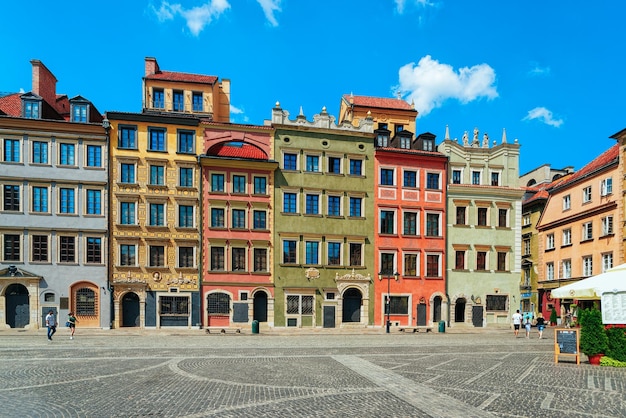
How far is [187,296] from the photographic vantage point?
35656mm

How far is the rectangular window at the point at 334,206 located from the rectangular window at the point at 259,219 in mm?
5354

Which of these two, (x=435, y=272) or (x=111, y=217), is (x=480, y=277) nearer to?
(x=435, y=272)

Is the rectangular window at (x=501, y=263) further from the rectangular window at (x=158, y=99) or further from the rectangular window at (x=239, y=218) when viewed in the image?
the rectangular window at (x=158, y=99)

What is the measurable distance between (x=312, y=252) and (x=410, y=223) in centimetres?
883

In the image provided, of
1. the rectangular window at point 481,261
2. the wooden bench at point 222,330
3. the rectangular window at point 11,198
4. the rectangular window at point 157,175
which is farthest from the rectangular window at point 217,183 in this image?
the rectangular window at point 481,261

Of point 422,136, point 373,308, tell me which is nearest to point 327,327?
point 373,308

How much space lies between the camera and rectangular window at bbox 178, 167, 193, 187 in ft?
119

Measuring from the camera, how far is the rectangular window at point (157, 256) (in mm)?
35438

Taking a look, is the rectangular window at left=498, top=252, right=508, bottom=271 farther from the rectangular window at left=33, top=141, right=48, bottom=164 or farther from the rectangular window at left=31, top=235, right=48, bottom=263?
the rectangular window at left=33, top=141, right=48, bottom=164

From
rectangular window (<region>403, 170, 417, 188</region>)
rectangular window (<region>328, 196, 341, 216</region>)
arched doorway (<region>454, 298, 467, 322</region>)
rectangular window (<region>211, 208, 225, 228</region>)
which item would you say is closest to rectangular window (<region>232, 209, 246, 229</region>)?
rectangular window (<region>211, 208, 225, 228</region>)

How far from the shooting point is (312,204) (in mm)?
38188

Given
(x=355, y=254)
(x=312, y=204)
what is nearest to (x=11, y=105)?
(x=312, y=204)

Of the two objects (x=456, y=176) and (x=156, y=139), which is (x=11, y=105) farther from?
(x=456, y=176)

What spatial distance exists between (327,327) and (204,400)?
1046 inches
